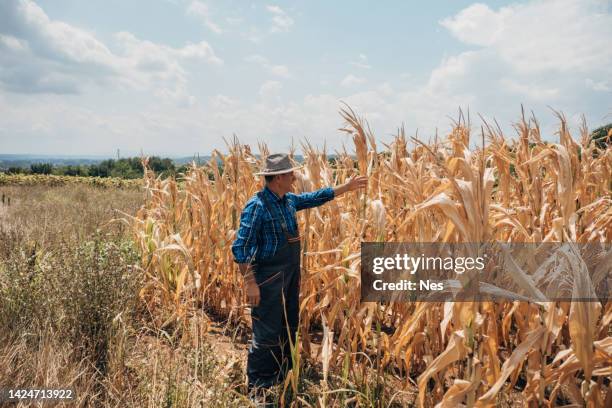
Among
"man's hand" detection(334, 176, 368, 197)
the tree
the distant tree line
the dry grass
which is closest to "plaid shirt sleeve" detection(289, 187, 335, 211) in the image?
"man's hand" detection(334, 176, 368, 197)

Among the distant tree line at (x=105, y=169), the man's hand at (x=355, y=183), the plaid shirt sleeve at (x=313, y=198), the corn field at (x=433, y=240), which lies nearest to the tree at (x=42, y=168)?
the distant tree line at (x=105, y=169)

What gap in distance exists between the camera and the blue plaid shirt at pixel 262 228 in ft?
A: 8.30

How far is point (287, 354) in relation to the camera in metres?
2.86

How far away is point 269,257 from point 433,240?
1.05 m

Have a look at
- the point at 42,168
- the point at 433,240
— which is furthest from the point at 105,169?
the point at 433,240

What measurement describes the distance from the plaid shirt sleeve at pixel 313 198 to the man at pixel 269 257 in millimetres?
64

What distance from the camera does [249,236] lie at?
253cm

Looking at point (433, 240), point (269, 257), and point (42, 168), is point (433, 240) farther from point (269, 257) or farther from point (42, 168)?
point (42, 168)

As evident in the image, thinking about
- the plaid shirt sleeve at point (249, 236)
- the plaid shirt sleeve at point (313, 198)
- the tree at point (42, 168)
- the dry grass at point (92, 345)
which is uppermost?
the tree at point (42, 168)

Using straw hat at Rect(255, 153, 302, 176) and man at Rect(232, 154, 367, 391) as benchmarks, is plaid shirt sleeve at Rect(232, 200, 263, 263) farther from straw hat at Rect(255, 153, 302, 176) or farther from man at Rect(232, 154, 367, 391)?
straw hat at Rect(255, 153, 302, 176)

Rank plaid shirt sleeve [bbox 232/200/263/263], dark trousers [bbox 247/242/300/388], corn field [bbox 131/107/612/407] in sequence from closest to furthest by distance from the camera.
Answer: corn field [bbox 131/107/612/407]
plaid shirt sleeve [bbox 232/200/263/263]
dark trousers [bbox 247/242/300/388]

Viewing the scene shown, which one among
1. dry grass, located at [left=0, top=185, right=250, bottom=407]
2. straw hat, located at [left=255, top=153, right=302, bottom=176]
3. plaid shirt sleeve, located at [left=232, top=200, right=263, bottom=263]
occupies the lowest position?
dry grass, located at [left=0, top=185, right=250, bottom=407]

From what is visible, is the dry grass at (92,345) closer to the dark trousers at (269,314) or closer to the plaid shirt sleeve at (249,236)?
the dark trousers at (269,314)

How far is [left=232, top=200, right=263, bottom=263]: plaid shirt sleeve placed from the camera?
2.53m
